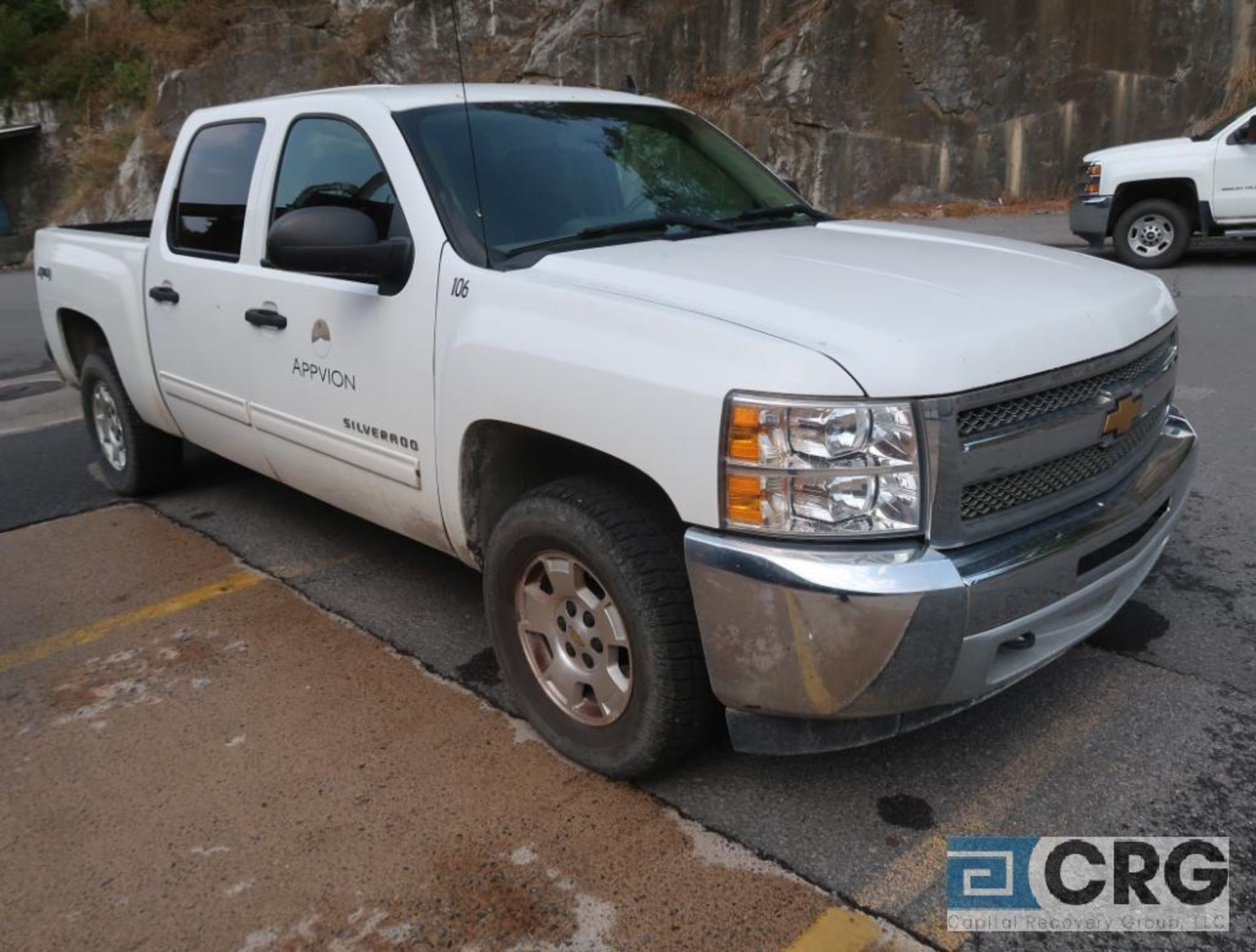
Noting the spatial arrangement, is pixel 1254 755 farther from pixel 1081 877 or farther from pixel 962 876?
pixel 962 876

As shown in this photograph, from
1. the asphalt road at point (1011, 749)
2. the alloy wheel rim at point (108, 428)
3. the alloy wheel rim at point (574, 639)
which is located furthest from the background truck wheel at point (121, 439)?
the alloy wheel rim at point (574, 639)

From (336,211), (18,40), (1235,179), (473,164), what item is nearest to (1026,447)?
(473,164)

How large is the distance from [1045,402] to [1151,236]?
10.8 metres

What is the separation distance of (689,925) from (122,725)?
2.06m

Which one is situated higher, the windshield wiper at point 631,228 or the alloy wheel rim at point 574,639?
the windshield wiper at point 631,228

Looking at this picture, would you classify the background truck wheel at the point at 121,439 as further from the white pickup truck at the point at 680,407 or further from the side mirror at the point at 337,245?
the side mirror at the point at 337,245

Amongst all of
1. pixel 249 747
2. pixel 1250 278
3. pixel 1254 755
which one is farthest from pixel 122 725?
pixel 1250 278

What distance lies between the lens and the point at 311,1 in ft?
89.5

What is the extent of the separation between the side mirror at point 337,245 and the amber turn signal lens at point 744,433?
1.44 m

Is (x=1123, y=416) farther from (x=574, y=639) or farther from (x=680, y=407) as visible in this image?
(x=574, y=639)

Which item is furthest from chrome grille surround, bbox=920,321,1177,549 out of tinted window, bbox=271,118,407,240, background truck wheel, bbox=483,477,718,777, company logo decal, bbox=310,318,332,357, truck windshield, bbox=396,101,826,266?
company logo decal, bbox=310,318,332,357

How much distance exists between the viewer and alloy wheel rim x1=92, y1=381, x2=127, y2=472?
19.3 ft

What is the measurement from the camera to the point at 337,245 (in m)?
3.47

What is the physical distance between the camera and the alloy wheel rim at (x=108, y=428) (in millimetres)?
5875
